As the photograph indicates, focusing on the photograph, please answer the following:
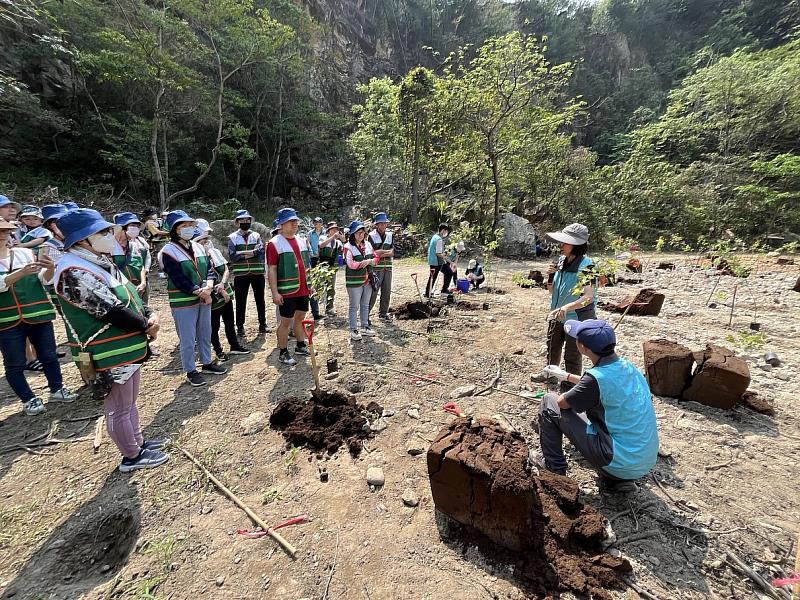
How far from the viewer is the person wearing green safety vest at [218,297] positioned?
480 centimetres

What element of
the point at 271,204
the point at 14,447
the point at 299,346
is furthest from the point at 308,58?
the point at 14,447

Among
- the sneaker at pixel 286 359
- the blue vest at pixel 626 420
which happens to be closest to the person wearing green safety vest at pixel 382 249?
the sneaker at pixel 286 359

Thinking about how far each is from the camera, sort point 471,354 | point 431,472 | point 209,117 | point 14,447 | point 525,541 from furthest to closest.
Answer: point 209,117, point 471,354, point 14,447, point 431,472, point 525,541

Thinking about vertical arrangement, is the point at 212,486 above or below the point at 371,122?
below

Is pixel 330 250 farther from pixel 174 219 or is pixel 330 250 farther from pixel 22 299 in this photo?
pixel 22 299

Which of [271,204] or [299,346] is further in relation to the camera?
[271,204]

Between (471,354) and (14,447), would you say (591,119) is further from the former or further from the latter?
(14,447)

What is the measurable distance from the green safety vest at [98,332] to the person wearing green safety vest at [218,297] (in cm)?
202

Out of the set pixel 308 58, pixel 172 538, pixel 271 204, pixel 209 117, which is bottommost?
pixel 172 538

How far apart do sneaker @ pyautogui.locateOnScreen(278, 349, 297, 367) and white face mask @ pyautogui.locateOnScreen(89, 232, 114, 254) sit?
2828mm

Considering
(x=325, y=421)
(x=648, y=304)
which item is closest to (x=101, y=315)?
(x=325, y=421)

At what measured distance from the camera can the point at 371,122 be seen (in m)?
21.3

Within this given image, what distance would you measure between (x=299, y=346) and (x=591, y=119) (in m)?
42.1

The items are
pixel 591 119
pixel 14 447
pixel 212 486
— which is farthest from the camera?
pixel 591 119
